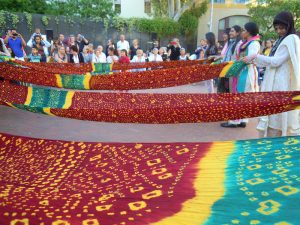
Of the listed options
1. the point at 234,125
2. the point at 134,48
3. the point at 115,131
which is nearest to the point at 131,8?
the point at 134,48

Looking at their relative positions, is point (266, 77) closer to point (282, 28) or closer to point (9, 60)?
point (282, 28)

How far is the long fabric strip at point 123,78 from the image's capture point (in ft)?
10.0

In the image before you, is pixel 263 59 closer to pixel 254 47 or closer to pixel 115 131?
pixel 254 47

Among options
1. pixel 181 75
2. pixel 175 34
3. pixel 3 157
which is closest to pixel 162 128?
pixel 181 75

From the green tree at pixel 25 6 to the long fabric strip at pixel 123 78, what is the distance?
13.0 meters

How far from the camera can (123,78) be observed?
320 centimetres

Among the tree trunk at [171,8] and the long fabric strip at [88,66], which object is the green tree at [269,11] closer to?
the tree trunk at [171,8]

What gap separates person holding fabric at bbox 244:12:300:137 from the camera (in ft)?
8.78

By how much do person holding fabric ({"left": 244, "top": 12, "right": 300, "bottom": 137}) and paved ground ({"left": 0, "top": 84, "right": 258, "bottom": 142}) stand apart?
1.07 meters

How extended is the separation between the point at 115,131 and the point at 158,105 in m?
1.75

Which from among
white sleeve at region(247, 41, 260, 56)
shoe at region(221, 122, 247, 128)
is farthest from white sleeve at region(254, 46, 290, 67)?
shoe at region(221, 122, 247, 128)

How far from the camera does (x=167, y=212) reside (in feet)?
4.49

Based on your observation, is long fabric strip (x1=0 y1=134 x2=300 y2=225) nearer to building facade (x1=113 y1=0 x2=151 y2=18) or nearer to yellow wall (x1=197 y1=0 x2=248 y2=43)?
yellow wall (x1=197 y1=0 x2=248 y2=43)

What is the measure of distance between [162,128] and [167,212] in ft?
9.61
